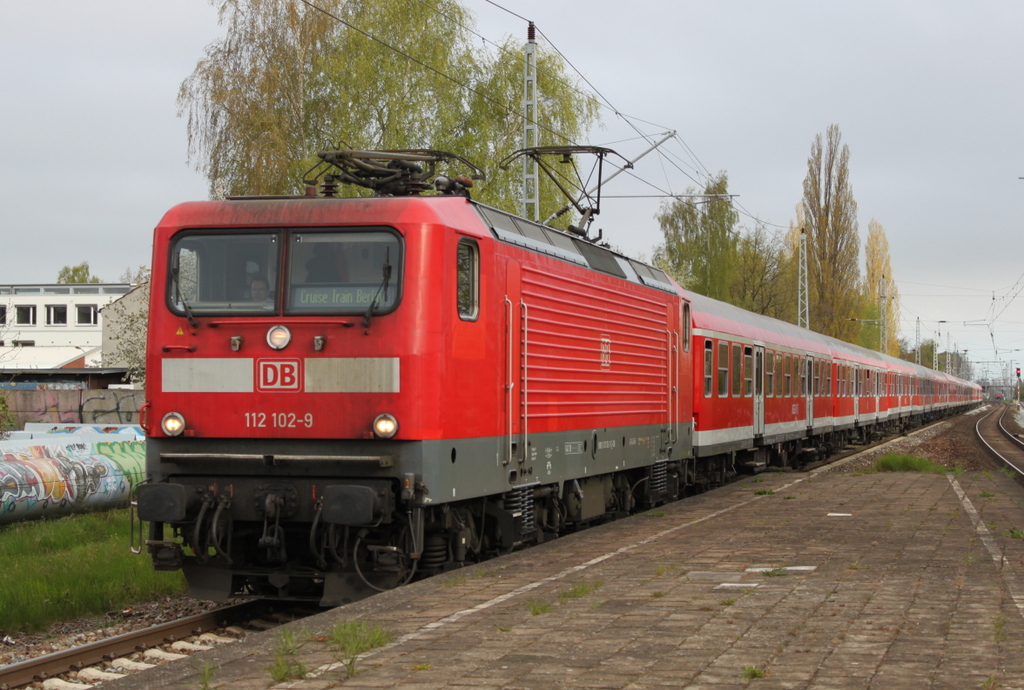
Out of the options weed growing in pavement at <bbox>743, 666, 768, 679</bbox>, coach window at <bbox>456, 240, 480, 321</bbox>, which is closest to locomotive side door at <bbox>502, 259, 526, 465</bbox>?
coach window at <bbox>456, 240, 480, 321</bbox>

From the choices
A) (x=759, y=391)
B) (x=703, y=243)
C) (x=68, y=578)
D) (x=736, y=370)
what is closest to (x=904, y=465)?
(x=759, y=391)

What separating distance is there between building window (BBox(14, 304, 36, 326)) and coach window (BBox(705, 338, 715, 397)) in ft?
218

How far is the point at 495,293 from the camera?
979 centimetres

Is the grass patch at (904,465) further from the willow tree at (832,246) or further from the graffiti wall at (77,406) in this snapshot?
the willow tree at (832,246)

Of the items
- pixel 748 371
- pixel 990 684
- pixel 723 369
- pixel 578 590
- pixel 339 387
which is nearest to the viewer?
pixel 990 684

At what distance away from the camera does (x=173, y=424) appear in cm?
891

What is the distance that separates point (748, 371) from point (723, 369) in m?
2.27

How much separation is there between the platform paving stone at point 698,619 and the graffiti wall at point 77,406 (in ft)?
94.5

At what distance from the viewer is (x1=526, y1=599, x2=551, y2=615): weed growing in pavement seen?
7215 mm

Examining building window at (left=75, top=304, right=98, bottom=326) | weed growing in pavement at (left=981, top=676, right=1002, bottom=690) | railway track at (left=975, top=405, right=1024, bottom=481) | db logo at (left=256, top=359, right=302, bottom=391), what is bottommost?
railway track at (left=975, top=405, right=1024, bottom=481)

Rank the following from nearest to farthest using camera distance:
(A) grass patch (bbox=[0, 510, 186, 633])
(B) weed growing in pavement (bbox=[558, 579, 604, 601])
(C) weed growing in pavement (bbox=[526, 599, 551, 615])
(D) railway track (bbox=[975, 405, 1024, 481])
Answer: (C) weed growing in pavement (bbox=[526, 599, 551, 615]), (B) weed growing in pavement (bbox=[558, 579, 604, 601]), (A) grass patch (bbox=[0, 510, 186, 633]), (D) railway track (bbox=[975, 405, 1024, 481])

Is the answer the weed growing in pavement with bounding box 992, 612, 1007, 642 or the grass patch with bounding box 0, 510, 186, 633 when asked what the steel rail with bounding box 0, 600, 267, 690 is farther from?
the weed growing in pavement with bounding box 992, 612, 1007, 642

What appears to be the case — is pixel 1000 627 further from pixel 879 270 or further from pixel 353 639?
pixel 879 270

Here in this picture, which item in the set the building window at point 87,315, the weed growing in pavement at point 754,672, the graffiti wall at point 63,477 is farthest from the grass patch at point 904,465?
the building window at point 87,315
